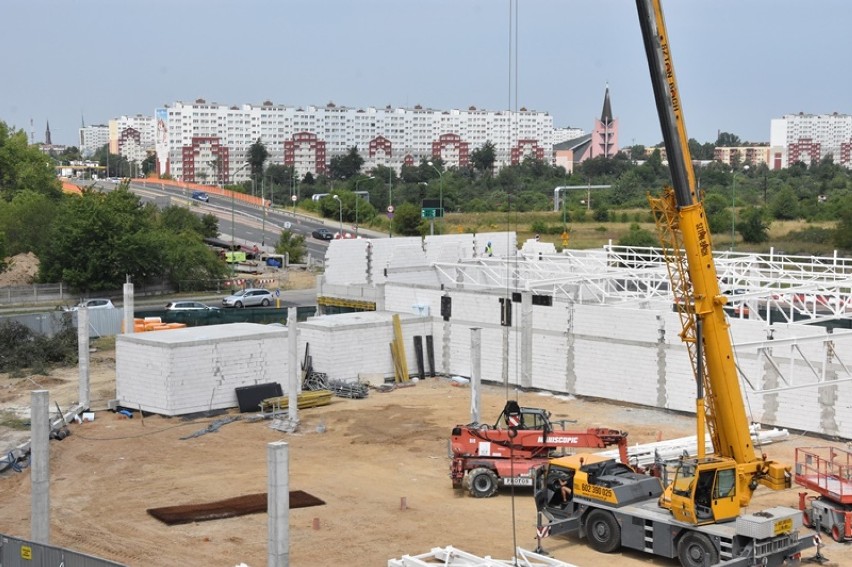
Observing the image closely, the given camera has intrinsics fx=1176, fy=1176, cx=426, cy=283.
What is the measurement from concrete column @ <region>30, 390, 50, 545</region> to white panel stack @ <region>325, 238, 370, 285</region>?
87.3ft

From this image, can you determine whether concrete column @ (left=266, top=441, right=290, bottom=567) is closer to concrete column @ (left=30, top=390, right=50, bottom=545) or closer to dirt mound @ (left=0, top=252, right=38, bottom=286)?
concrete column @ (left=30, top=390, right=50, bottom=545)

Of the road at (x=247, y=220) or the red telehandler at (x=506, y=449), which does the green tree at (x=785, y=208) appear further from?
the red telehandler at (x=506, y=449)

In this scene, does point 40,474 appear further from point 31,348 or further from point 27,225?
point 27,225

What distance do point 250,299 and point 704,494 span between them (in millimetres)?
39769

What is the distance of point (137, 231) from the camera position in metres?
61.8

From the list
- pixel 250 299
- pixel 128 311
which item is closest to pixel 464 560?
pixel 128 311

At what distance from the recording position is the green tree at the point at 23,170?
98.9m

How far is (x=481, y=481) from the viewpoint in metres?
23.3

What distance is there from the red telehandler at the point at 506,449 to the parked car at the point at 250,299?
33.3 meters

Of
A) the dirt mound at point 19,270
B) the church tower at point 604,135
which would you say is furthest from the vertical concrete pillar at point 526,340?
the church tower at point 604,135

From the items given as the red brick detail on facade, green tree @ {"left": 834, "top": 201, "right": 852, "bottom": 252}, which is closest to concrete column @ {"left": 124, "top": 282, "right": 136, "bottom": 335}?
green tree @ {"left": 834, "top": 201, "right": 852, "bottom": 252}

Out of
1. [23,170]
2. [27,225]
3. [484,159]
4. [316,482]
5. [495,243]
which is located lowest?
[316,482]

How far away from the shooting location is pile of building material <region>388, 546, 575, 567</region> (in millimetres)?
17406

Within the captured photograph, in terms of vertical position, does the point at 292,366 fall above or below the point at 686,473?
above
